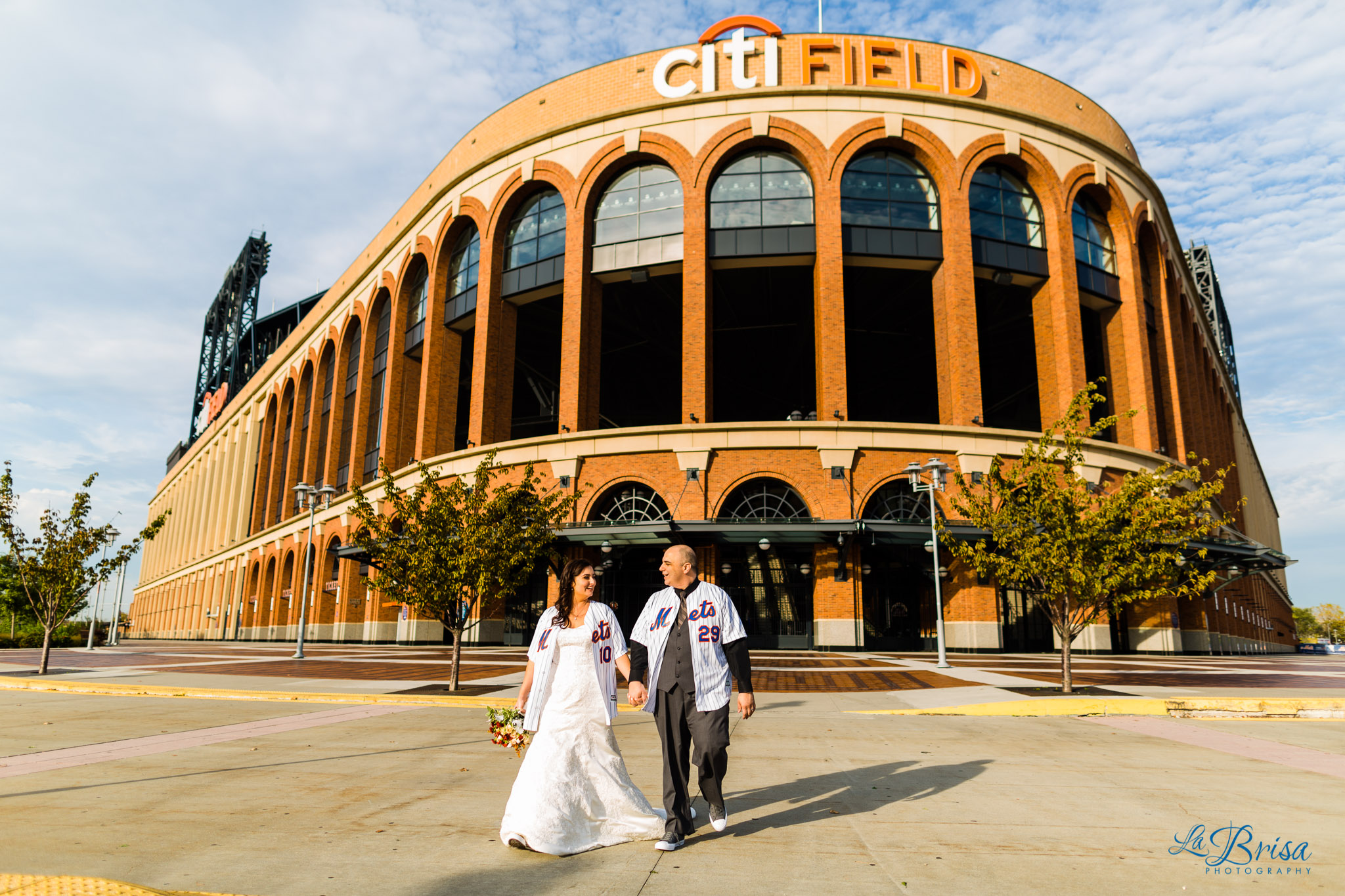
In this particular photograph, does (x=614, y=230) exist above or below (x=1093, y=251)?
above

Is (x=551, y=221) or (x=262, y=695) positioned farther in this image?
(x=551, y=221)

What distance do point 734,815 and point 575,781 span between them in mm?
1271

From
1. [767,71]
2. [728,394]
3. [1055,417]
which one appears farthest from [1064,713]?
[728,394]

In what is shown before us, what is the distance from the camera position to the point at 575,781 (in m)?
4.65

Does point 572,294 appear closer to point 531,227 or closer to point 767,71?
point 531,227

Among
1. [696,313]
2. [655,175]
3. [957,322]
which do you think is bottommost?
[957,322]

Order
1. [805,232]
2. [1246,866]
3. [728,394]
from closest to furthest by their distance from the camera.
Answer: [1246,866], [805,232], [728,394]

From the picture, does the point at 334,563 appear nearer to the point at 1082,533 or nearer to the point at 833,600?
the point at 833,600

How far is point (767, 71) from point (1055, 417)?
1661 centimetres

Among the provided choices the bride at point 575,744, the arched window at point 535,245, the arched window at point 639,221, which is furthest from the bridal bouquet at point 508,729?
the arched window at point 535,245

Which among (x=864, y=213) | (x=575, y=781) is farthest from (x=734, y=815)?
(x=864, y=213)

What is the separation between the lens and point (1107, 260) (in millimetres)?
32250

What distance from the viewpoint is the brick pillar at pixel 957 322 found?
2728 centimetres

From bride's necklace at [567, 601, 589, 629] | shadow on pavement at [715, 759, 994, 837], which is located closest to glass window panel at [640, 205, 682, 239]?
shadow on pavement at [715, 759, 994, 837]
